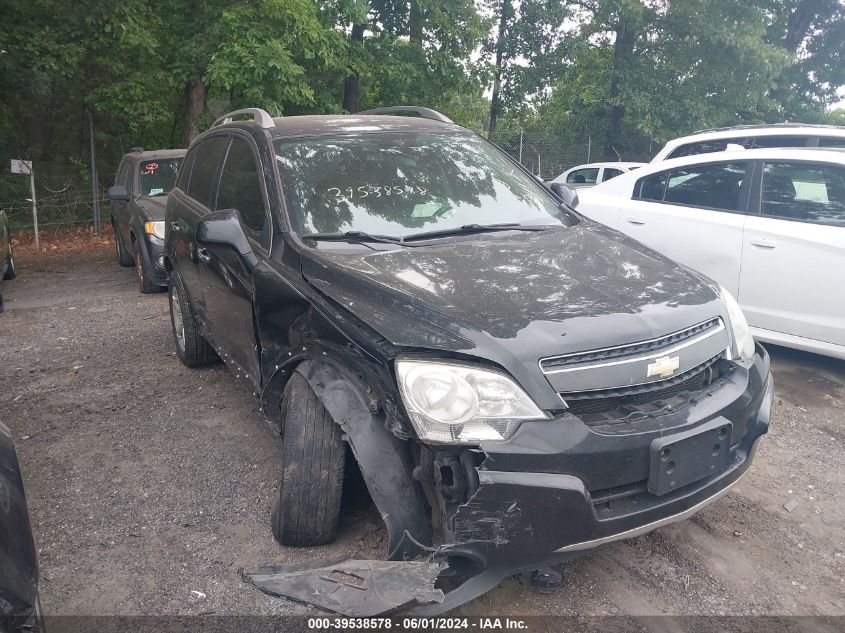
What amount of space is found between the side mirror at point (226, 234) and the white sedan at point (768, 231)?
379 cm

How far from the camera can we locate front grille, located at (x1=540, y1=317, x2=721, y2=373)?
2404mm

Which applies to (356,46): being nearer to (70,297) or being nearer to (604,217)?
(70,297)

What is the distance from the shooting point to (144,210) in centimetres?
820

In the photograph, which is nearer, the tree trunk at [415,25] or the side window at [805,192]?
the side window at [805,192]

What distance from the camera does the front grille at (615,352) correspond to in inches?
94.7

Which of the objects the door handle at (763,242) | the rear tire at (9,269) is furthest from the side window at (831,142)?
the rear tire at (9,269)

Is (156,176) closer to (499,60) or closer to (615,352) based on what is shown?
(615,352)

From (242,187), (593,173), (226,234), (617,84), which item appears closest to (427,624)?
(226,234)

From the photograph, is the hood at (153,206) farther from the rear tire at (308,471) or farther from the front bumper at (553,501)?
the front bumper at (553,501)

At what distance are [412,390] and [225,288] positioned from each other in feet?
6.57

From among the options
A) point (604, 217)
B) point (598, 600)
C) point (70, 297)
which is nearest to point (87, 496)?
point (598, 600)

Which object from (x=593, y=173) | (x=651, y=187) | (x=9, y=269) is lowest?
(x=9, y=269)

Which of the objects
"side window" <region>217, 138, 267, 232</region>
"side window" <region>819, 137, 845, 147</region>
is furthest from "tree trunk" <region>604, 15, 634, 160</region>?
"side window" <region>217, 138, 267, 232</region>

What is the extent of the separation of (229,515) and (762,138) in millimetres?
6644
